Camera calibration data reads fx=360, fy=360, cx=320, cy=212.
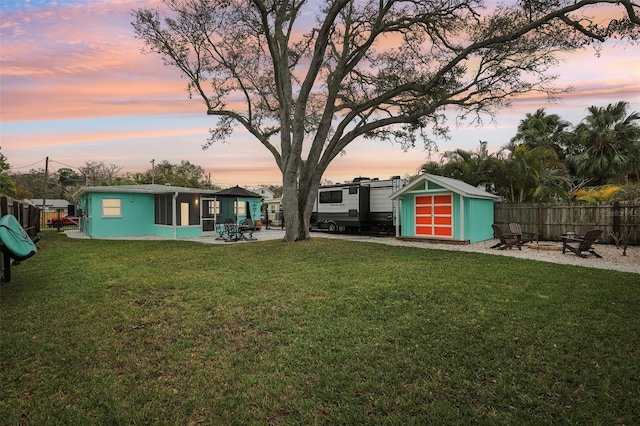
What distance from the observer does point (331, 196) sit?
20000 millimetres

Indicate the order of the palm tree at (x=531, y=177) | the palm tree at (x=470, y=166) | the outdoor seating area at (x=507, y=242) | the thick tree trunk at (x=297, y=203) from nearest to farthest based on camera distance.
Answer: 1. the outdoor seating area at (x=507, y=242)
2. the thick tree trunk at (x=297, y=203)
3. the palm tree at (x=531, y=177)
4. the palm tree at (x=470, y=166)

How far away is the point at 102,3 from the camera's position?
9164 mm

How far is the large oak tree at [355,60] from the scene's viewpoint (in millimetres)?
10891

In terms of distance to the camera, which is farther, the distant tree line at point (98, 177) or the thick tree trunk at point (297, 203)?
the distant tree line at point (98, 177)

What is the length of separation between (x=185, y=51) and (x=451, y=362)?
14332 mm

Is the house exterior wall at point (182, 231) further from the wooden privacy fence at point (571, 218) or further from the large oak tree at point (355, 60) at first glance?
the wooden privacy fence at point (571, 218)

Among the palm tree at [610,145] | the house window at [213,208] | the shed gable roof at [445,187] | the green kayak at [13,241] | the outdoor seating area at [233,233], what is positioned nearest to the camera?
the green kayak at [13,241]

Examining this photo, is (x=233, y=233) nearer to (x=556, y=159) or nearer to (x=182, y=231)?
(x=182, y=231)

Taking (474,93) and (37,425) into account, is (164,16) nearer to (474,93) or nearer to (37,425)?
(474,93)

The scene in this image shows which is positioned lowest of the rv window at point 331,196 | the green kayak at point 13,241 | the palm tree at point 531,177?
the green kayak at point 13,241

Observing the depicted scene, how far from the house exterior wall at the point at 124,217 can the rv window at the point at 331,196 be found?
920 centimetres

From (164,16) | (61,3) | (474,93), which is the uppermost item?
(164,16)

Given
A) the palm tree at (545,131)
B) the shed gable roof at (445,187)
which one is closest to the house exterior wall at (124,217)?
the shed gable roof at (445,187)

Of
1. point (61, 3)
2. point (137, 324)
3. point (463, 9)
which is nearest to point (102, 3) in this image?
point (61, 3)
